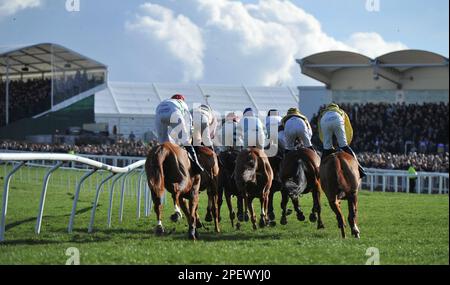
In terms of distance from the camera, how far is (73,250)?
738cm

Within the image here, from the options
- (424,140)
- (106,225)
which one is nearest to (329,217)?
(106,225)

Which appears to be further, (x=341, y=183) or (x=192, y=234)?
(x=341, y=183)

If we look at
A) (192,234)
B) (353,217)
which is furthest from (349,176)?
(192,234)

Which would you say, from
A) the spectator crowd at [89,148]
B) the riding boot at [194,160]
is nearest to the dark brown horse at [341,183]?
the riding boot at [194,160]

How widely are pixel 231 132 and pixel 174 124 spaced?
113 inches

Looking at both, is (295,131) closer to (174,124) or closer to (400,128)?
(174,124)

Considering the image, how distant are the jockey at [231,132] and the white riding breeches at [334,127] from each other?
205 cm

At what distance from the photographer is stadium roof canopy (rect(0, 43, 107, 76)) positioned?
41094mm

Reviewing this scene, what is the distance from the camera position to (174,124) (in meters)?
10.8

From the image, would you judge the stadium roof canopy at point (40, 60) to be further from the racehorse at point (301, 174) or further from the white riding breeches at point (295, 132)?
the racehorse at point (301, 174)

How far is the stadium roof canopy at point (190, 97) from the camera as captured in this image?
50.9 m

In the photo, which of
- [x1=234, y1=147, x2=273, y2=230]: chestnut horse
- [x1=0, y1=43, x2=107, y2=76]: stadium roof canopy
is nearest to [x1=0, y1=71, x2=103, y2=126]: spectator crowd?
[x1=0, y1=43, x2=107, y2=76]: stadium roof canopy
